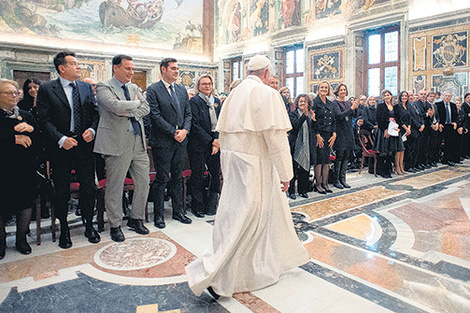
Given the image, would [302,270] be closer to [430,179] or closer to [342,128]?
[342,128]

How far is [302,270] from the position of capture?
2.98 m

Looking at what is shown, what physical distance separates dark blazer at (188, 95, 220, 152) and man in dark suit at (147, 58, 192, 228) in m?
0.31

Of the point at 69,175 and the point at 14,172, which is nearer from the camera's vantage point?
the point at 14,172

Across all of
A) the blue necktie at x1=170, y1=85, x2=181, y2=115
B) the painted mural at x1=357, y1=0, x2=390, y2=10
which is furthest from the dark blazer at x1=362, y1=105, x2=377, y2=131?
the blue necktie at x1=170, y1=85, x2=181, y2=115

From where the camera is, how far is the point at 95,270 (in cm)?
305

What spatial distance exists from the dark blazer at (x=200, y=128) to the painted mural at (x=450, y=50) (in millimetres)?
8254

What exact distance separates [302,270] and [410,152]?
658 cm

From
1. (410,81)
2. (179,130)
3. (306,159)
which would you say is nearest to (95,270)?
(179,130)

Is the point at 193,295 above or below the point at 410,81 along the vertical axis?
below

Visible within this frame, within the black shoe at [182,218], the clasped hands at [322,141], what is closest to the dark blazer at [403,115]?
the clasped hands at [322,141]

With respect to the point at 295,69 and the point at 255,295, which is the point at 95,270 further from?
the point at 295,69

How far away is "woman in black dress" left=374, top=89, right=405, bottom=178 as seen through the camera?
24.9 feet

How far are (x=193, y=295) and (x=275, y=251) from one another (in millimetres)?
687

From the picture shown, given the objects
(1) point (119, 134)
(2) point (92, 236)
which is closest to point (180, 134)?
(1) point (119, 134)
